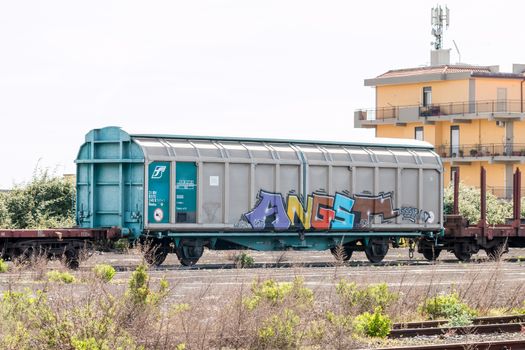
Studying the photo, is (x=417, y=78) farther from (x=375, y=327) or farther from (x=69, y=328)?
(x=69, y=328)

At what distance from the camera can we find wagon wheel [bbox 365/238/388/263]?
1320 inches

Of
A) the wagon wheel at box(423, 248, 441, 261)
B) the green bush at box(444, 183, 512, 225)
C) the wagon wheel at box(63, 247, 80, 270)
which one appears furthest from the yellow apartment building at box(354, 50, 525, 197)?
the wagon wheel at box(63, 247, 80, 270)

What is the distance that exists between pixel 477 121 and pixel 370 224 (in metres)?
41.4

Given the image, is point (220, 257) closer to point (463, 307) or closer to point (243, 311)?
point (463, 307)

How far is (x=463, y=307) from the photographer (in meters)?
18.7

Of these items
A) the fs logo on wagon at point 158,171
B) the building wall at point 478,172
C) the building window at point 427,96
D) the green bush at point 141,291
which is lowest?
the green bush at point 141,291

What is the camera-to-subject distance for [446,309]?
18.5 m

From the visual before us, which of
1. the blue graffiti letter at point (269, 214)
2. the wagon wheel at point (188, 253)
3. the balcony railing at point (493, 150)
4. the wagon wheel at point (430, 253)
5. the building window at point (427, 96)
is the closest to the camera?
the wagon wheel at point (188, 253)

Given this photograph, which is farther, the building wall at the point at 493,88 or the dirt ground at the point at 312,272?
the building wall at the point at 493,88

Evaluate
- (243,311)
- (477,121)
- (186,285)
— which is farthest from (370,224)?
(477,121)

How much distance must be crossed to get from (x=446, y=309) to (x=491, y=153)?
54941 mm

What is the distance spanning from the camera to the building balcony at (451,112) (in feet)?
236

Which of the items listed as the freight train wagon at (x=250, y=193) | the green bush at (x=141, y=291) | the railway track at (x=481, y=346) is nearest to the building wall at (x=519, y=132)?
the freight train wagon at (x=250, y=193)

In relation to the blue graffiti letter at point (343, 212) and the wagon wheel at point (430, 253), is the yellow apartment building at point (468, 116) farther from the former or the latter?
the blue graffiti letter at point (343, 212)
